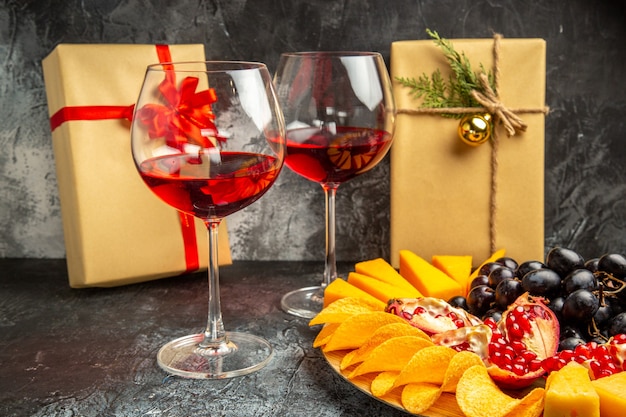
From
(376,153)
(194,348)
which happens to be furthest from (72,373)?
(376,153)

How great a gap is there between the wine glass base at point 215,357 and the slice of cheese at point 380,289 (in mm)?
153

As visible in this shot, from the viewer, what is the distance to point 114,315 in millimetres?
1083

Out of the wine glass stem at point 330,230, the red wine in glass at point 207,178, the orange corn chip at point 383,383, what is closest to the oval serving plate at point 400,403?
the orange corn chip at point 383,383

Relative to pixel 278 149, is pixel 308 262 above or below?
below

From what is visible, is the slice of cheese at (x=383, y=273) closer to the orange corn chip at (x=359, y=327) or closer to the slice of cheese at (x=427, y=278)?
the slice of cheese at (x=427, y=278)

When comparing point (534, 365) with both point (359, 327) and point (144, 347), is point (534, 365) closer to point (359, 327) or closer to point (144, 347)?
point (359, 327)

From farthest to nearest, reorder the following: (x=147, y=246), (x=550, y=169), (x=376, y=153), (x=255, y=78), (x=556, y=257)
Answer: (x=550, y=169) < (x=147, y=246) < (x=376, y=153) < (x=556, y=257) < (x=255, y=78)

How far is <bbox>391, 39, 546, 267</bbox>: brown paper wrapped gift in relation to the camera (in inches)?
46.9

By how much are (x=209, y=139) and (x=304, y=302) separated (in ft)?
1.11

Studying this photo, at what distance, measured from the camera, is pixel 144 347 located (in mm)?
974

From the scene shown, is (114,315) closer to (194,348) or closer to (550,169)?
(194,348)

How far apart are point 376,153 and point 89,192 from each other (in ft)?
1.35

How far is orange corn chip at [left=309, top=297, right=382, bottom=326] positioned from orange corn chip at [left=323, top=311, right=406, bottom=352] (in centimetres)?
4

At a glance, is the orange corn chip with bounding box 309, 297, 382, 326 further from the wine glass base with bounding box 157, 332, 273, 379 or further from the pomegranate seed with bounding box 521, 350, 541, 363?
the pomegranate seed with bounding box 521, 350, 541, 363
